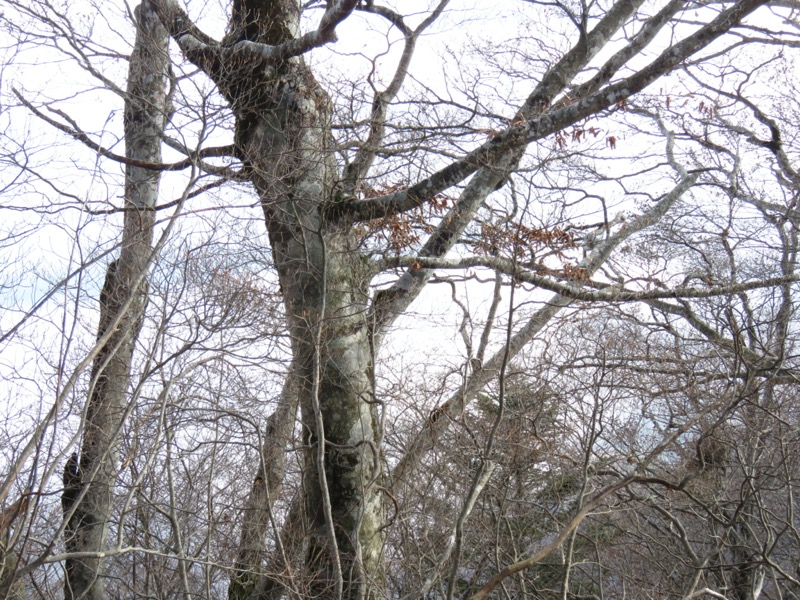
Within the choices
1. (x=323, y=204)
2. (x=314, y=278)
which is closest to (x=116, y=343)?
(x=314, y=278)

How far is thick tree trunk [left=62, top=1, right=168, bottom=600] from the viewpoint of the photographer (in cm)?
473

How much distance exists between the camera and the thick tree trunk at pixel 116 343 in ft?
15.5

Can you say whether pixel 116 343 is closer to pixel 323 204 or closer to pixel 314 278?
pixel 314 278

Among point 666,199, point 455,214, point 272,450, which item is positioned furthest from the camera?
point 666,199

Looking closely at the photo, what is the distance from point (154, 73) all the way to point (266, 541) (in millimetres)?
4351

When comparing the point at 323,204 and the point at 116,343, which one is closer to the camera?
the point at 116,343

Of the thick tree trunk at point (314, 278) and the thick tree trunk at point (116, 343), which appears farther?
the thick tree trunk at point (314, 278)

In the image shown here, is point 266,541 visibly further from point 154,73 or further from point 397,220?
point 154,73

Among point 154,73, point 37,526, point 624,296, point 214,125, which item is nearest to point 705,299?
point 624,296

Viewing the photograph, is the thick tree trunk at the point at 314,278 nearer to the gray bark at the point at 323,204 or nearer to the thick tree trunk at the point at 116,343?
the gray bark at the point at 323,204

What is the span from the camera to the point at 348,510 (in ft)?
18.5

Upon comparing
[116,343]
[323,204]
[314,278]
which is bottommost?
[116,343]

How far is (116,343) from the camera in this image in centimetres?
492

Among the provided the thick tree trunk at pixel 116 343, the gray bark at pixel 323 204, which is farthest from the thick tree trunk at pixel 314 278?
the thick tree trunk at pixel 116 343
